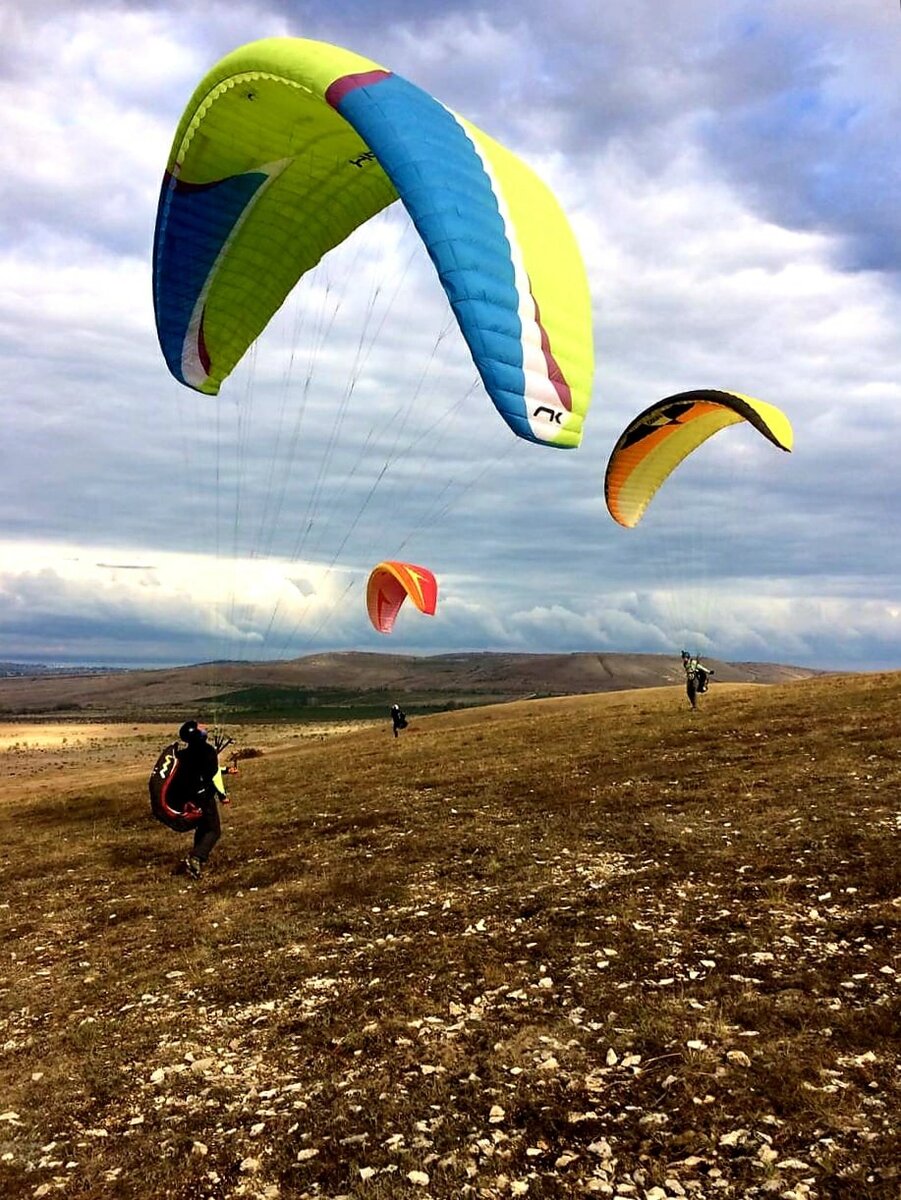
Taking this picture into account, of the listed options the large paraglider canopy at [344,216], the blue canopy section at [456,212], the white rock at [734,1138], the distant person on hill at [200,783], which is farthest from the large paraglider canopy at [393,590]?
the white rock at [734,1138]

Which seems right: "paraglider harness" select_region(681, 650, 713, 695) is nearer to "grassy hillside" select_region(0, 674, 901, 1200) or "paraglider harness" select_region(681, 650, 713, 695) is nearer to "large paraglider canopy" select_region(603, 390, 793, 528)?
"large paraglider canopy" select_region(603, 390, 793, 528)

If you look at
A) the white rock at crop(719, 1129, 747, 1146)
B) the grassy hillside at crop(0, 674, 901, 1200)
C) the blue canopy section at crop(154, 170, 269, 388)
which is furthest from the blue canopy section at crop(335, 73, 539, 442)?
the white rock at crop(719, 1129, 747, 1146)

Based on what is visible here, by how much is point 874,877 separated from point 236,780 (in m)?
22.8

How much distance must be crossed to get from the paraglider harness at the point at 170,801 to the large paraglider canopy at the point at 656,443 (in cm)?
1487

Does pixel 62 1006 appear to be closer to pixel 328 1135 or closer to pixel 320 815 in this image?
pixel 328 1135

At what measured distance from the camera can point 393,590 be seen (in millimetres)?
36062

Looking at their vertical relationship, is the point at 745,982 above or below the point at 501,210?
below

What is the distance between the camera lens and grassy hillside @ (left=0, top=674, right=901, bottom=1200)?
612cm

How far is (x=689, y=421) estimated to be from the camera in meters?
23.5

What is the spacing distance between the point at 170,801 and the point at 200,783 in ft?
1.92

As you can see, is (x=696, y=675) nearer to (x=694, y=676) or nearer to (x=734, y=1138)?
(x=694, y=676)

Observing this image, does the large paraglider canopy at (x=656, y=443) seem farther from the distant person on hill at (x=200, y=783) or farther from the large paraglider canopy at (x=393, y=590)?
the distant person on hill at (x=200, y=783)

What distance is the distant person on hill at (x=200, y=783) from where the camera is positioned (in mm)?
14305

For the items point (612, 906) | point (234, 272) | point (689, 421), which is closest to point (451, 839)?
point (612, 906)
